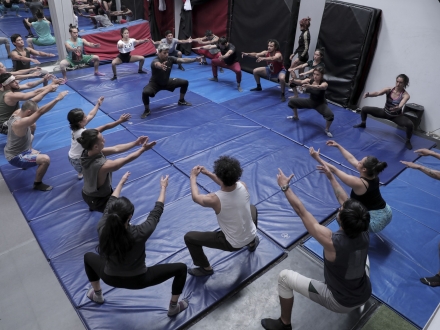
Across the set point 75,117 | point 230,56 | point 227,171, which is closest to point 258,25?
point 230,56

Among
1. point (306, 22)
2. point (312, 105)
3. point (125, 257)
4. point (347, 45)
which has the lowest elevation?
point (312, 105)

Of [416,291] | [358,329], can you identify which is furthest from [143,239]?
[416,291]

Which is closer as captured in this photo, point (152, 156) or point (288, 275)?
point (288, 275)

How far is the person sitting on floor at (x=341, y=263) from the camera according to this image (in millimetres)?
2688

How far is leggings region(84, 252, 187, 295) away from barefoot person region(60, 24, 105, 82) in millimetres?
6803

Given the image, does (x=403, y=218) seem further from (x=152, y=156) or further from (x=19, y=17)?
(x=19, y=17)

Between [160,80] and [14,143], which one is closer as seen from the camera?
[14,143]

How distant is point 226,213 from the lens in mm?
3410

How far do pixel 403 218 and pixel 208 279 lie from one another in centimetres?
283

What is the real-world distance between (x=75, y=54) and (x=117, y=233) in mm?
7578

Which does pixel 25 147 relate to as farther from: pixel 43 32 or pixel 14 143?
pixel 43 32

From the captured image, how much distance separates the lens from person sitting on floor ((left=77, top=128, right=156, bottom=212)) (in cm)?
394

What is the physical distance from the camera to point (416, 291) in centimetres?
375

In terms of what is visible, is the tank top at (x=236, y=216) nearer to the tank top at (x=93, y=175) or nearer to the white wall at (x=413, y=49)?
the tank top at (x=93, y=175)
